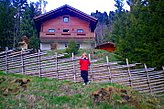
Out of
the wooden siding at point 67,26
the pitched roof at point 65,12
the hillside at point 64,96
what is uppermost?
the pitched roof at point 65,12

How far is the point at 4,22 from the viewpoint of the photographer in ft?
112

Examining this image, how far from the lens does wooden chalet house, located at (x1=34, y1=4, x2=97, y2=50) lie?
34375 mm

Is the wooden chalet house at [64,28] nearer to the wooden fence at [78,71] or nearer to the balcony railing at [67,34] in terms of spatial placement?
the balcony railing at [67,34]

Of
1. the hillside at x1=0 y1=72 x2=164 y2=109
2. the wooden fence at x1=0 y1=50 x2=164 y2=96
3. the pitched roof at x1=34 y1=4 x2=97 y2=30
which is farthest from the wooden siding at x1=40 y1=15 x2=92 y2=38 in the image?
the hillside at x1=0 y1=72 x2=164 y2=109

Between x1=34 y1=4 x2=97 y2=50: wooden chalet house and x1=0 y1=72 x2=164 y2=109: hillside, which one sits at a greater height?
x1=34 y1=4 x2=97 y2=50: wooden chalet house

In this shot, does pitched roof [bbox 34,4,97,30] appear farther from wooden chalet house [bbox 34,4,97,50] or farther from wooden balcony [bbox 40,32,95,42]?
wooden balcony [bbox 40,32,95,42]

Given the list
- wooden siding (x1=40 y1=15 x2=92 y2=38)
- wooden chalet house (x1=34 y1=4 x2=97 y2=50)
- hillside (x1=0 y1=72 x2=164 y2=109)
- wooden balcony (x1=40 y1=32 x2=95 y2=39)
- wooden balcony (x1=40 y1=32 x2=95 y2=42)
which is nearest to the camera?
hillside (x1=0 y1=72 x2=164 y2=109)

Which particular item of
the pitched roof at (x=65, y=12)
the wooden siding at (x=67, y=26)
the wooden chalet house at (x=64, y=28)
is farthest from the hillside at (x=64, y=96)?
the pitched roof at (x=65, y=12)

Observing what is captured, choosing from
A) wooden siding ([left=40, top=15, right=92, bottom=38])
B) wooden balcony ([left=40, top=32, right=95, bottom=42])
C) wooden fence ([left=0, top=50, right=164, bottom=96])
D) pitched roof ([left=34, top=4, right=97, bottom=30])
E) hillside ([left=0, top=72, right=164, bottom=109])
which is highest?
pitched roof ([left=34, top=4, right=97, bottom=30])

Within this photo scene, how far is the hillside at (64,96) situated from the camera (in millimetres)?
11188

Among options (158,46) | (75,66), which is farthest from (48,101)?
(158,46)

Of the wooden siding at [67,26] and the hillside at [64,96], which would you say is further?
the wooden siding at [67,26]

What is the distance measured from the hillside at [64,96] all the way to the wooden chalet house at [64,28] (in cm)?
2116

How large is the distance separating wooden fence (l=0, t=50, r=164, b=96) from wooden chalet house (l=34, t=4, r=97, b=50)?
17.4 m
